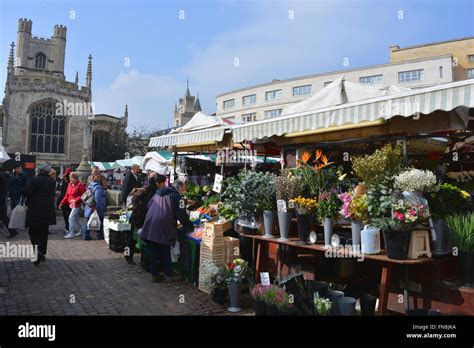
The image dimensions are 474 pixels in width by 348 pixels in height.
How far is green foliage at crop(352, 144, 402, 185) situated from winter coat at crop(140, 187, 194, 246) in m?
2.92

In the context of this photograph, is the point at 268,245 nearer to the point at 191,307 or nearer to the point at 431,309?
the point at 191,307

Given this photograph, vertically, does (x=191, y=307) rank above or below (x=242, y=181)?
below

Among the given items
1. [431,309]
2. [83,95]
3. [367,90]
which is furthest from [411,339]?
[83,95]

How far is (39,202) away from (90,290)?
91.4 inches

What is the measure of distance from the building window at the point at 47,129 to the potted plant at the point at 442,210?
41.9 m

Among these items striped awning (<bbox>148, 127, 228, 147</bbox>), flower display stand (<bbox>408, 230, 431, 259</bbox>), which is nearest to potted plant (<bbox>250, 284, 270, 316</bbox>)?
flower display stand (<bbox>408, 230, 431, 259</bbox>)

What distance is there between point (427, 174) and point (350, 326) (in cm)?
169

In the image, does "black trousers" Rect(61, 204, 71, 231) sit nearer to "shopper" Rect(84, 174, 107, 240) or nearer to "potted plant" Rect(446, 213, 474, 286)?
"shopper" Rect(84, 174, 107, 240)

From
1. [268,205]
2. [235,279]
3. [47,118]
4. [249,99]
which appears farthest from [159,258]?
[249,99]

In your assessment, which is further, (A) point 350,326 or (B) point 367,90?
(B) point 367,90

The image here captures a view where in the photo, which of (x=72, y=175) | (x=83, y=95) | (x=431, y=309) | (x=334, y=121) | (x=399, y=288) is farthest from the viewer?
(x=83, y=95)

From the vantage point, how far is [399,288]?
355cm

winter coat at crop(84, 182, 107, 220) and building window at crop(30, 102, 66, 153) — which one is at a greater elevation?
building window at crop(30, 102, 66, 153)

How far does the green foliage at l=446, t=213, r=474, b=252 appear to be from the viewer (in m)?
3.16
